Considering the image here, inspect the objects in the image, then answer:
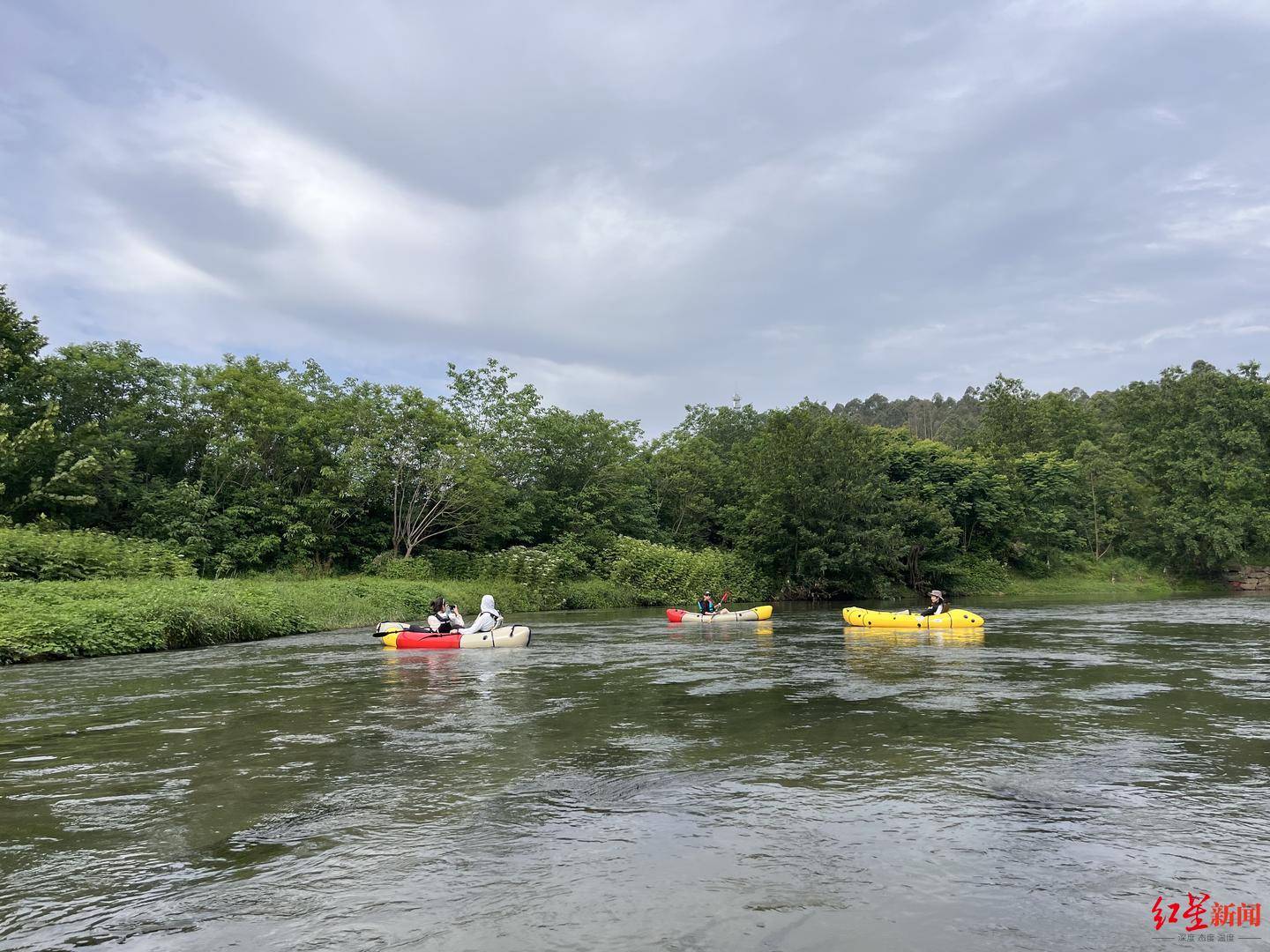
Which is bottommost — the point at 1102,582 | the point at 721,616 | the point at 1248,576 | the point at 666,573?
the point at 721,616

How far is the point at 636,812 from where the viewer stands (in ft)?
19.9

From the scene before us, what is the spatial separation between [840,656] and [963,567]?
36.2 metres

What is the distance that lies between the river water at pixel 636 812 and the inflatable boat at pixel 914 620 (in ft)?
27.6

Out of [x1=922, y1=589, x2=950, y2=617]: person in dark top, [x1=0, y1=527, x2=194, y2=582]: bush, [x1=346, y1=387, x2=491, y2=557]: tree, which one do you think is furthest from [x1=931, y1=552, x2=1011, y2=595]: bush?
[x1=0, y1=527, x2=194, y2=582]: bush

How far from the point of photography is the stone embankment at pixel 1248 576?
50.4 m

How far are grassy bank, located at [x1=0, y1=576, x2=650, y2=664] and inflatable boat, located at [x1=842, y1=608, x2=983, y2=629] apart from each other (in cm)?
1479

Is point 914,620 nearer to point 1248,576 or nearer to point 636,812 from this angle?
point 636,812

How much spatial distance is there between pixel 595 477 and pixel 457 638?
84.2ft

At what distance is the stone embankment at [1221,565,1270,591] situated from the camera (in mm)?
50438

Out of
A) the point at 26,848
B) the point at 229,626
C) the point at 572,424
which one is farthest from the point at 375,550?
the point at 26,848

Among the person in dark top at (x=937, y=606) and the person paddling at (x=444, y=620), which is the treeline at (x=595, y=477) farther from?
the person in dark top at (x=937, y=606)

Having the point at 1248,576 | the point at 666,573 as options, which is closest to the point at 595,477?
the point at 666,573

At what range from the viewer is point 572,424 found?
43906mm

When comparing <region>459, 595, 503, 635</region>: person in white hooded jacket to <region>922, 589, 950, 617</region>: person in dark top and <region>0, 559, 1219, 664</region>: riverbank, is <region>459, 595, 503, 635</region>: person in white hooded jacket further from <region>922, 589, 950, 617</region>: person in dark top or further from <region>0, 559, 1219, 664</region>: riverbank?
<region>922, 589, 950, 617</region>: person in dark top
